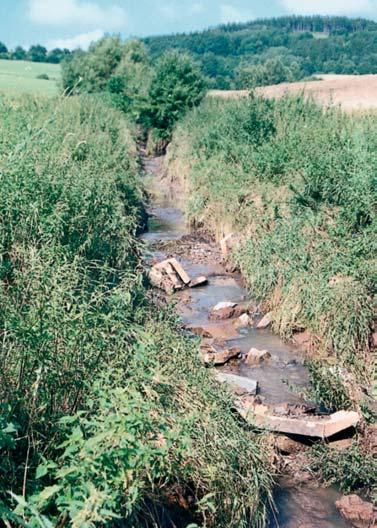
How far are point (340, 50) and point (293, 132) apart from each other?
69794mm

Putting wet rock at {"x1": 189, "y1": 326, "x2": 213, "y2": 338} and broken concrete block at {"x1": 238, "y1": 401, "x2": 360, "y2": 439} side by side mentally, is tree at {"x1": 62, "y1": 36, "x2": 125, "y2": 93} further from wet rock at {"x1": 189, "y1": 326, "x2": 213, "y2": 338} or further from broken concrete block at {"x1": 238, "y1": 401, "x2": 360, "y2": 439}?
broken concrete block at {"x1": 238, "y1": 401, "x2": 360, "y2": 439}

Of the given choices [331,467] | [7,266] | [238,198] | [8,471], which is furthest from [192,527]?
[238,198]

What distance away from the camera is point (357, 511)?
202 inches

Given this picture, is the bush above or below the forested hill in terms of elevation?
below

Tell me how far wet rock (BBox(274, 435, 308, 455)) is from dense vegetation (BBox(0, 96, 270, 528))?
0.74m

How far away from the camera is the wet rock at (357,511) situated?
5.05 metres

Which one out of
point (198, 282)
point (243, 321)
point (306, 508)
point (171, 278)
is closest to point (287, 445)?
point (306, 508)

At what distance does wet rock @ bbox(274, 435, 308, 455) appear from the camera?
5961 millimetres

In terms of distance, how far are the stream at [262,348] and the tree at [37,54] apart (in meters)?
55.3

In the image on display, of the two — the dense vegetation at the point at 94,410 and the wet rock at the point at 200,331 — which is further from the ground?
the dense vegetation at the point at 94,410

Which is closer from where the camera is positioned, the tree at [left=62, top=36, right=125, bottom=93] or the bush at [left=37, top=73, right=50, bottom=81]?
the tree at [left=62, top=36, right=125, bottom=93]

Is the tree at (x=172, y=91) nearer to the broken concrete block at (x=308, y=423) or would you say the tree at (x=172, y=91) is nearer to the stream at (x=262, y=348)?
the stream at (x=262, y=348)

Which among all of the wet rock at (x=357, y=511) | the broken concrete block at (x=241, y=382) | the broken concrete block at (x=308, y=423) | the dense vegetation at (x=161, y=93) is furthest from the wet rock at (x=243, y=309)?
the dense vegetation at (x=161, y=93)

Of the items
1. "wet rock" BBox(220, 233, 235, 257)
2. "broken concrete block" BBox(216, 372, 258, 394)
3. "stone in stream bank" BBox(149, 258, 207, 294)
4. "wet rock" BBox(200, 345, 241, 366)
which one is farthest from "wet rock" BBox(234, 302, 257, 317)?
"broken concrete block" BBox(216, 372, 258, 394)
